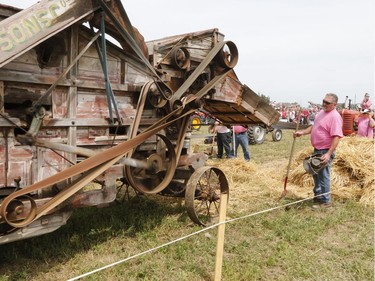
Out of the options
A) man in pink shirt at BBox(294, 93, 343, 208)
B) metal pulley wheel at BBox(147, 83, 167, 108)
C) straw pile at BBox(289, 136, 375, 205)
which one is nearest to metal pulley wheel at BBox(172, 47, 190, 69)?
metal pulley wheel at BBox(147, 83, 167, 108)

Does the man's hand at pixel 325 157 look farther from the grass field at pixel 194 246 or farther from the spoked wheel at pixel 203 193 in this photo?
the spoked wheel at pixel 203 193

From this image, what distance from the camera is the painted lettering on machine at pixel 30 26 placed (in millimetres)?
2730

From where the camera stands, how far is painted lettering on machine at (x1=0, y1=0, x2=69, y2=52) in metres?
2.73

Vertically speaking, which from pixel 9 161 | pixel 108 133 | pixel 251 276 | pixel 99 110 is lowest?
pixel 251 276

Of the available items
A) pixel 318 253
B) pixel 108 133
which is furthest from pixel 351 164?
pixel 108 133

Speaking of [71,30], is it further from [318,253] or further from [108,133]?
[318,253]

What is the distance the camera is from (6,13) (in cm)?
307

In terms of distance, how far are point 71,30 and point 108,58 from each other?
518 mm

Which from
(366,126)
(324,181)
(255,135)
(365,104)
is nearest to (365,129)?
(366,126)

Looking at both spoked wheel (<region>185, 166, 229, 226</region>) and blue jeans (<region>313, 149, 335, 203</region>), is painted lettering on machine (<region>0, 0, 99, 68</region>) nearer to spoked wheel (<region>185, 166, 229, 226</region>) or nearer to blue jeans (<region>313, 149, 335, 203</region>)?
spoked wheel (<region>185, 166, 229, 226</region>)

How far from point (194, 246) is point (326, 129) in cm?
305

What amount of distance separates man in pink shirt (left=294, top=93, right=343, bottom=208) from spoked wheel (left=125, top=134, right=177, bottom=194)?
8.81ft

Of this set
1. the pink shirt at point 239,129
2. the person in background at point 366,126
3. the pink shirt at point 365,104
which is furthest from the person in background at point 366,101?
the pink shirt at point 239,129

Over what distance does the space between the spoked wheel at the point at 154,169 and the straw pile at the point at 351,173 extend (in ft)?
11.9
